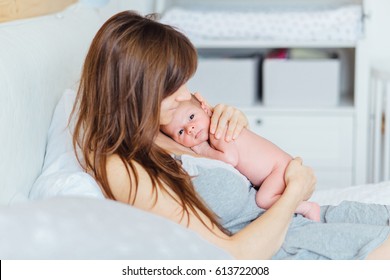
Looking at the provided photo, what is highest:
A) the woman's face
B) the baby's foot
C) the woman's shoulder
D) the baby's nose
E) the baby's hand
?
the woman's face

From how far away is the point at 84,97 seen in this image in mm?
1247

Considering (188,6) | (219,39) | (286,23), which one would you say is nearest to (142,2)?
(188,6)

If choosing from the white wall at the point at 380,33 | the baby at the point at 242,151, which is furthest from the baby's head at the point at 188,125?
the white wall at the point at 380,33

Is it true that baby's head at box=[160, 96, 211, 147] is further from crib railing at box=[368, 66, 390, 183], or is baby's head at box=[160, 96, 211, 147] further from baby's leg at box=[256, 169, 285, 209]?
crib railing at box=[368, 66, 390, 183]

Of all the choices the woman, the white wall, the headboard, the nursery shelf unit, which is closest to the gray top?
the woman

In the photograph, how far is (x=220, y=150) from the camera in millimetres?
1359

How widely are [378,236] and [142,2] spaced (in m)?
2.18

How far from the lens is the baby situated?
4.36ft

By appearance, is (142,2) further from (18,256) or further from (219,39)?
(18,256)

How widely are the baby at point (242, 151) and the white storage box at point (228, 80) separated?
1500 mm

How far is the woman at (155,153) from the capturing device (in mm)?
1146

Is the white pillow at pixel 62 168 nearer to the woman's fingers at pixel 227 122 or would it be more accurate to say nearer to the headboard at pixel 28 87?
the headboard at pixel 28 87

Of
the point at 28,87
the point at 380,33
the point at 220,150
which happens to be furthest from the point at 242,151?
the point at 380,33

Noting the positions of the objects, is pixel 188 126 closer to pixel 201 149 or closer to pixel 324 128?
pixel 201 149
